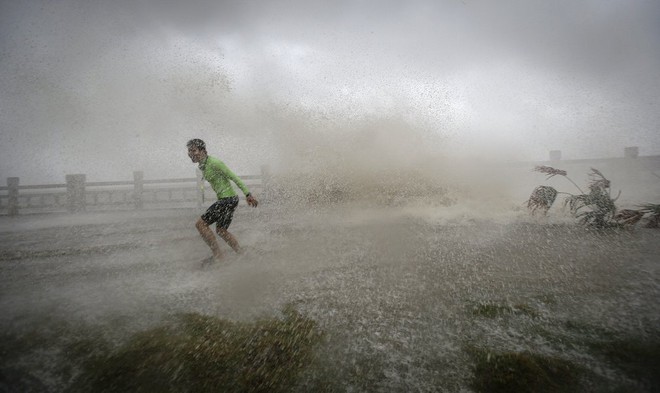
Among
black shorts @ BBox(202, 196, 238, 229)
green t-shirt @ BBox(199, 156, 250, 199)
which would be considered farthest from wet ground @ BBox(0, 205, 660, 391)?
green t-shirt @ BBox(199, 156, 250, 199)

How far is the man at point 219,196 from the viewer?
15.9 feet

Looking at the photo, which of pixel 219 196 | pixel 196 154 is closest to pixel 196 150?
pixel 196 154

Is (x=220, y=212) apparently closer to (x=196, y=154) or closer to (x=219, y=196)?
(x=219, y=196)

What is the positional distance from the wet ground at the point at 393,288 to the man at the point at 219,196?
0.44 m

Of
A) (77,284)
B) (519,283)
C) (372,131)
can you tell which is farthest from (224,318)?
(372,131)

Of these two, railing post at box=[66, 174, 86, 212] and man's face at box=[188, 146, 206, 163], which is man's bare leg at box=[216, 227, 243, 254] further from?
railing post at box=[66, 174, 86, 212]

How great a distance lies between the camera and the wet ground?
243 cm

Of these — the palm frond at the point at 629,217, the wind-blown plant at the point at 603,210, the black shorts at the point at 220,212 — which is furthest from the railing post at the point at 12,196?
the palm frond at the point at 629,217

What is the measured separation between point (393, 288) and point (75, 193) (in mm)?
15777

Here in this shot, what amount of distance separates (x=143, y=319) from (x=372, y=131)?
32.4 feet

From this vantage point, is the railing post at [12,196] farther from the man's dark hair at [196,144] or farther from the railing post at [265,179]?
the man's dark hair at [196,144]

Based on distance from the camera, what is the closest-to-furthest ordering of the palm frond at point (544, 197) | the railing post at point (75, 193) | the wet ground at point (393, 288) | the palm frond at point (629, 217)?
the wet ground at point (393, 288) < the palm frond at point (629, 217) < the palm frond at point (544, 197) < the railing post at point (75, 193)

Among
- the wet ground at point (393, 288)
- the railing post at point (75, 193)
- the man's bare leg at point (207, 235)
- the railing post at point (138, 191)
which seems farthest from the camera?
the railing post at point (138, 191)

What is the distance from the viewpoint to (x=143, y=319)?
3.12 meters
